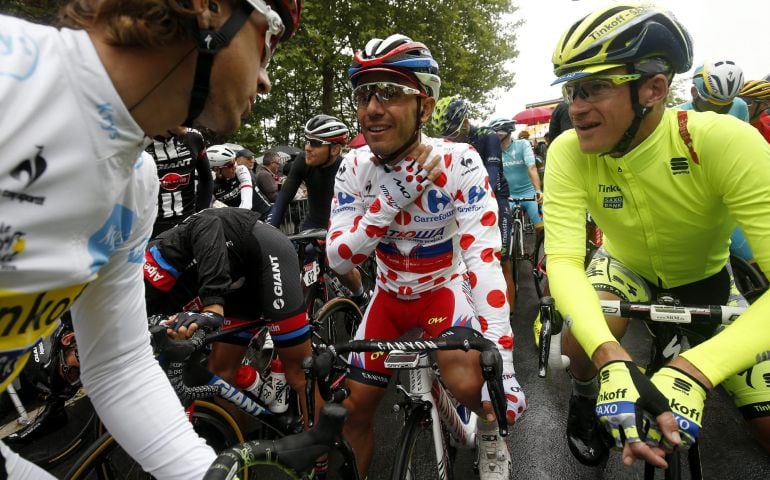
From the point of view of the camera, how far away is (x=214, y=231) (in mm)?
2754

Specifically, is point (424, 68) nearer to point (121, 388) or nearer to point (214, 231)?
point (214, 231)

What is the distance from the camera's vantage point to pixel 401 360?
1.95 meters

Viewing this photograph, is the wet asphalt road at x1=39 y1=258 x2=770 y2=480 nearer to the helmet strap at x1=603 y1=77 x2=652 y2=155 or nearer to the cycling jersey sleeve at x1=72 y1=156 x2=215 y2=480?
the helmet strap at x1=603 y1=77 x2=652 y2=155

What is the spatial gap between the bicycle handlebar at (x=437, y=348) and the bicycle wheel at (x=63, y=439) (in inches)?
76.4

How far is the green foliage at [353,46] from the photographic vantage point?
14.4 meters

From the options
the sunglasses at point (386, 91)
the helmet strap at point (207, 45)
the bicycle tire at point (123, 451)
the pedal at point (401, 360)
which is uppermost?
the helmet strap at point (207, 45)

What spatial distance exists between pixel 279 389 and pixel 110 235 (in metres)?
2.77

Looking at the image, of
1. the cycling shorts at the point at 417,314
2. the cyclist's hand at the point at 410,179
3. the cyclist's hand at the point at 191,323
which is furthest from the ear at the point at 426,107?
the cyclist's hand at the point at 191,323

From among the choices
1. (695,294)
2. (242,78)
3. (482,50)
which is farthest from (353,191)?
(482,50)

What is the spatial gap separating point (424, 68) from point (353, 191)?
798mm

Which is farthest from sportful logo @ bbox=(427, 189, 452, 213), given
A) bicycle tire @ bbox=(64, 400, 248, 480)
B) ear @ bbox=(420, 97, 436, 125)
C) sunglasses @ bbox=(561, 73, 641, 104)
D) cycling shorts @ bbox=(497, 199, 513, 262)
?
cycling shorts @ bbox=(497, 199, 513, 262)

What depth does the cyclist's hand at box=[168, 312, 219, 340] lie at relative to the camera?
7.58 feet

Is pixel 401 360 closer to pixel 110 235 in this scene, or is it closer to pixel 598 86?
pixel 110 235

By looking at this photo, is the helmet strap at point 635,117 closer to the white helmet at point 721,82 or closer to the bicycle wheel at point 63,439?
the bicycle wheel at point 63,439
